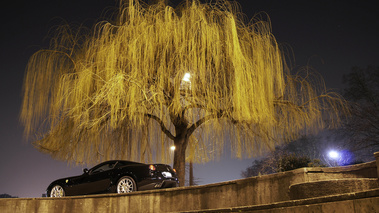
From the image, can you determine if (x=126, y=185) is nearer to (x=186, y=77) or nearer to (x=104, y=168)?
(x=104, y=168)

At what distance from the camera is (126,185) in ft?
34.0

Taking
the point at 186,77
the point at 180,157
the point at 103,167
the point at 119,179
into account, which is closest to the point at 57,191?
the point at 103,167

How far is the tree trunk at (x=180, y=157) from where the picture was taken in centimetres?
1270

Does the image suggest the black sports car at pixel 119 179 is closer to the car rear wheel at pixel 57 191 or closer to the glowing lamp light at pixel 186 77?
the car rear wheel at pixel 57 191

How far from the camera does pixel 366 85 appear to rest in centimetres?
2239

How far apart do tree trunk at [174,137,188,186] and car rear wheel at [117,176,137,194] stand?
260cm

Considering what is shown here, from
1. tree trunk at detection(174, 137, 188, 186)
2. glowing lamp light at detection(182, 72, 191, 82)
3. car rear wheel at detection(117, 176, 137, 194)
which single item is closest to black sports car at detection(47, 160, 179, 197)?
car rear wheel at detection(117, 176, 137, 194)

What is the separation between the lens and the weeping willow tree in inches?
449

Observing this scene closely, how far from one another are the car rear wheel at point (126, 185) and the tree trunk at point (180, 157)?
2.60 metres

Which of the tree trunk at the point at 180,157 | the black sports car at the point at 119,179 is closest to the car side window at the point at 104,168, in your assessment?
the black sports car at the point at 119,179

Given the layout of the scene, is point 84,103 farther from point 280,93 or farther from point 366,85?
point 366,85

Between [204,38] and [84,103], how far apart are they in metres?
4.18

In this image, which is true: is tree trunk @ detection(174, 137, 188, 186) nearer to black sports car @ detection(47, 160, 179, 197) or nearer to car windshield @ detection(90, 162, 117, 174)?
black sports car @ detection(47, 160, 179, 197)

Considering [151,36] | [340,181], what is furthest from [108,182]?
[340,181]
